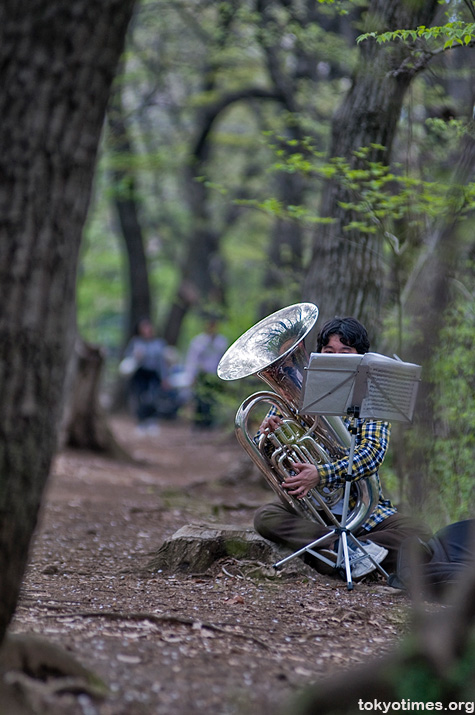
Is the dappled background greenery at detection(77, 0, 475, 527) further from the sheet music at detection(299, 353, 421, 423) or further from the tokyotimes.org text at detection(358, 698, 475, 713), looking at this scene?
the tokyotimes.org text at detection(358, 698, 475, 713)

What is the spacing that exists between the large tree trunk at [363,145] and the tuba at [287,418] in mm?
2011

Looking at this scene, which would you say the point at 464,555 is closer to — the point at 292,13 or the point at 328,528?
the point at 328,528

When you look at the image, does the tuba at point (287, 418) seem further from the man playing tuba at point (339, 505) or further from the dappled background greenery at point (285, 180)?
the dappled background greenery at point (285, 180)

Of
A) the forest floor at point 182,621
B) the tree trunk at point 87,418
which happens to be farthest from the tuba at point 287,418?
the tree trunk at point 87,418

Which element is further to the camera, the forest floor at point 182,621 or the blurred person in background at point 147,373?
the blurred person in background at point 147,373

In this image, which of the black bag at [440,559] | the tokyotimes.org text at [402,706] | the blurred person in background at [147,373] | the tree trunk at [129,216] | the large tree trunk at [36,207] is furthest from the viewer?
the tree trunk at [129,216]

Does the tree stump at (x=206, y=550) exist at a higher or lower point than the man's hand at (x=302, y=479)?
lower

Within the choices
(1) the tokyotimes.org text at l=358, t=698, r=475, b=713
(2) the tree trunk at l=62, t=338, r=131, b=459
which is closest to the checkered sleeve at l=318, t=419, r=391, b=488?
(1) the tokyotimes.org text at l=358, t=698, r=475, b=713

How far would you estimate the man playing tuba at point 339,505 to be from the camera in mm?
4996

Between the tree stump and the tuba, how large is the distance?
1.33 feet

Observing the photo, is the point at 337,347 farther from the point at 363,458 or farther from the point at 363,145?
the point at 363,145

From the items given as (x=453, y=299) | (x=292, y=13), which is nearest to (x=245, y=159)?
(x=292, y=13)

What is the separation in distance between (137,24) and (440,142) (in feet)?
30.5

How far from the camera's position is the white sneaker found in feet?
16.7
